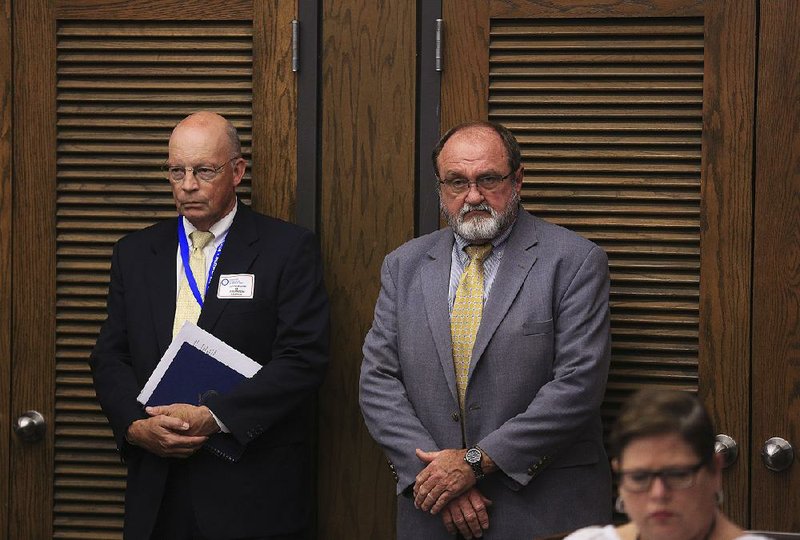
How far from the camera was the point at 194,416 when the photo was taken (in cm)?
327

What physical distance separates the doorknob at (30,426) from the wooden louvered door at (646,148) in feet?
5.01

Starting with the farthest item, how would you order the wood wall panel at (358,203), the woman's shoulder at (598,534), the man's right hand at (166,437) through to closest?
the wood wall panel at (358,203) → the man's right hand at (166,437) → the woman's shoulder at (598,534)

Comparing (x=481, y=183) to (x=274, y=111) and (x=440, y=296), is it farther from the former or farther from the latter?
(x=274, y=111)

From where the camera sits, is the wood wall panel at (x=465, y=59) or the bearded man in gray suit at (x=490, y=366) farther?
the wood wall panel at (x=465, y=59)

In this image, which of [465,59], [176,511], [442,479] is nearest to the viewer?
[442,479]

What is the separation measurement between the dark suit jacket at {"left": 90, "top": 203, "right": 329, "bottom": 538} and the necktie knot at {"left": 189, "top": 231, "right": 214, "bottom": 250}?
6 centimetres

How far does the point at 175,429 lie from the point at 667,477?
1.77 metres

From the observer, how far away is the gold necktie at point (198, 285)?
3.43 m

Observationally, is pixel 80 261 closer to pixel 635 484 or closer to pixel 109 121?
pixel 109 121

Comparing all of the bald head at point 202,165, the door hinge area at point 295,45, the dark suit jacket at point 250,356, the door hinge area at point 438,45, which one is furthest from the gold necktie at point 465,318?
the door hinge area at point 295,45

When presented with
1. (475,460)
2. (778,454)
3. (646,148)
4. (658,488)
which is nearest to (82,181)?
(475,460)

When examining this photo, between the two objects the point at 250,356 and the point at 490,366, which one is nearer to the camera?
the point at 490,366

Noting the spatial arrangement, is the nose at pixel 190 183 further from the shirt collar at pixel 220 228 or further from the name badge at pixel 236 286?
the name badge at pixel 236 286

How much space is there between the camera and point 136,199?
3.76 meters
